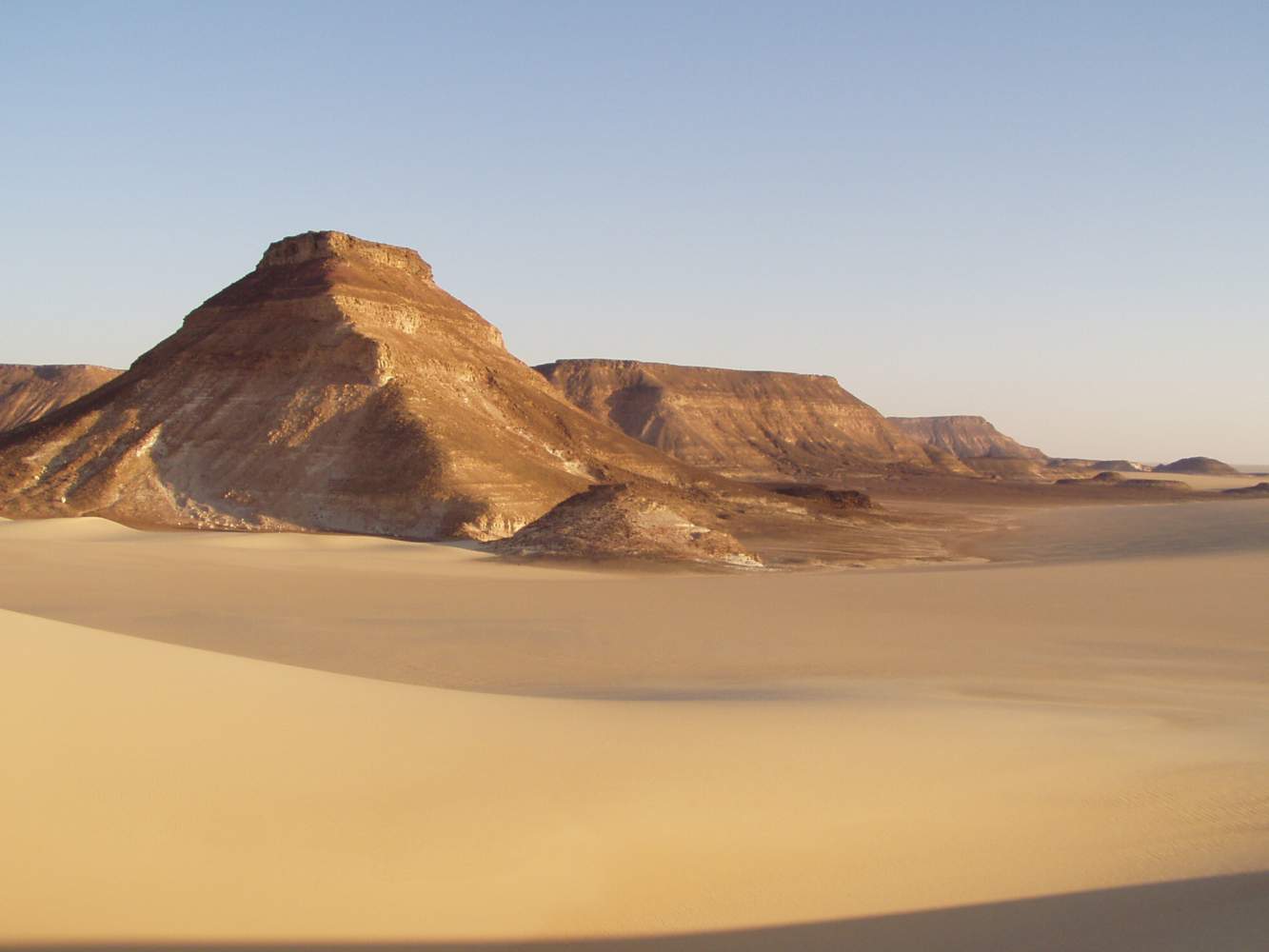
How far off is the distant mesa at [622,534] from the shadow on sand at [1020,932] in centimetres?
2267

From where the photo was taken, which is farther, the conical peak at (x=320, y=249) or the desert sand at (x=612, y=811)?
the conical peak at (x=320, y=249)

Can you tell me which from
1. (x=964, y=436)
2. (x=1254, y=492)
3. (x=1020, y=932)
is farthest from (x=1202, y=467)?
(x=1020, y=932)

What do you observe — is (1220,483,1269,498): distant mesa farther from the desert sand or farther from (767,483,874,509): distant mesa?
the desert sand

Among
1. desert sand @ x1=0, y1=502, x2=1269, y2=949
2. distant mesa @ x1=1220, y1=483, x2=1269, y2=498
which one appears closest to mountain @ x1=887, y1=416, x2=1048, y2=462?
distant mesa @ x1=1220, y1=483, x2=1269, y2=498

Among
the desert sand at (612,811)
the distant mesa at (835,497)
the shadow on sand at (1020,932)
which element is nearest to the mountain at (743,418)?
the distant mesa at (835,497)

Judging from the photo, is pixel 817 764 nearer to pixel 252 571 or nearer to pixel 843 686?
pixel 843 686

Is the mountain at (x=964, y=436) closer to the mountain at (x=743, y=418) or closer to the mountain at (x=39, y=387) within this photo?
the mountain at (x=743, y=418)

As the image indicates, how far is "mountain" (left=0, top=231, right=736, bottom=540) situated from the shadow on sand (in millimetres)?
30552

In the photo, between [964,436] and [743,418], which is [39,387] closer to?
[743,418]

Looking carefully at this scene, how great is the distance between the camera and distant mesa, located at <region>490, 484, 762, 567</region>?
27.9 meters

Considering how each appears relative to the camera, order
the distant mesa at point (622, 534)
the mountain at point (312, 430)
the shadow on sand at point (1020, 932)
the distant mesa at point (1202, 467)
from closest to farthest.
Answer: the shadow on sand at point (1020, 932)
the distant mesa at point (622, 534)
the mountain at point (312, 430)
the distant mesa at point (1202, 467)

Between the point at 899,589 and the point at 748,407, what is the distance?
88249 millimetres

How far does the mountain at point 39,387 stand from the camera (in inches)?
4183

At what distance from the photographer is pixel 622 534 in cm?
2842
